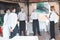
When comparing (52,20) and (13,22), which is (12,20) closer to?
(13,22)

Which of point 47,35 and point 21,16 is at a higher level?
point 21,16

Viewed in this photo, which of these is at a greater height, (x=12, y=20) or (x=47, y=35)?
(x=12, y=20)

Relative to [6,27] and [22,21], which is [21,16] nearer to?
[22,21]

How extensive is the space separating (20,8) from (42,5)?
8.2 inches

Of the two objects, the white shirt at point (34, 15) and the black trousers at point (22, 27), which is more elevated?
the white shirt at point (34, 15)

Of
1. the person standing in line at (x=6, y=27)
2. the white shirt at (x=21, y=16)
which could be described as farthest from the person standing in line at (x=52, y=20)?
the person standing in line at (x=6, y=27)

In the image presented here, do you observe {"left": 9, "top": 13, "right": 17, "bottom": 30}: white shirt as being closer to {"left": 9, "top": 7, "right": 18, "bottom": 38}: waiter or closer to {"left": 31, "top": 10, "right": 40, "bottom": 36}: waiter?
{"left": 9, "top": 7, "right": 18, "bottom": 38}: waiter

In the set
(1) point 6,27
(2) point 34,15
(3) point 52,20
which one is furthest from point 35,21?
(1) point 6,27

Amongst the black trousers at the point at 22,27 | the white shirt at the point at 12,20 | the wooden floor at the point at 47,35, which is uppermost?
the white shirt at the point at 12,20

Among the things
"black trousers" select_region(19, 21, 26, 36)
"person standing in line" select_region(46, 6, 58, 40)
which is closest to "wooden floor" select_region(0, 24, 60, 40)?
"person standing in line" select_region(46, 6, 58, 40)

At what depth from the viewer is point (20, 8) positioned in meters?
1.62

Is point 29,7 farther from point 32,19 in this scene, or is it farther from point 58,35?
point 58,35

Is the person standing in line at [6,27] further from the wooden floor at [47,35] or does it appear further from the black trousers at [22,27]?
the wooden floor at [47,35]

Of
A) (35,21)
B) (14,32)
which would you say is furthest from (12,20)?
(35,21)
